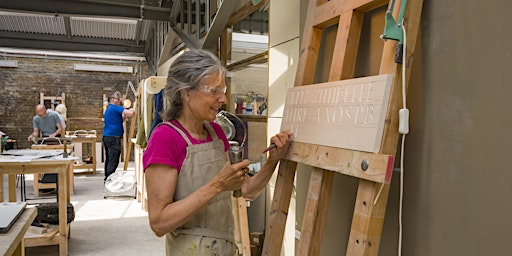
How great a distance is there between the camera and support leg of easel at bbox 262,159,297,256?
1693mm

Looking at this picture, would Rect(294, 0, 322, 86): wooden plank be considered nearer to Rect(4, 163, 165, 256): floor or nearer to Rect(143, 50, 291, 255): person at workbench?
Rect(143, 50, 291, 255): person at workbench

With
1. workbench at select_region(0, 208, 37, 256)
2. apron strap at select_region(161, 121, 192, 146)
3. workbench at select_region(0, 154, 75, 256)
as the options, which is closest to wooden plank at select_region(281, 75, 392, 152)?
apron strap at select_region(161, 121, 192, 146)

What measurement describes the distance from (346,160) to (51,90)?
1165cm

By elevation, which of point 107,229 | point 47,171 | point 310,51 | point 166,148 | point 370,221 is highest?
point 310,51

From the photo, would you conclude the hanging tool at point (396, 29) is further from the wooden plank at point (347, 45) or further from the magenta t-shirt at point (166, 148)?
the magenta t-shirt at point (166, 148)

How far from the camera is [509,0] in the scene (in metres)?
0.96

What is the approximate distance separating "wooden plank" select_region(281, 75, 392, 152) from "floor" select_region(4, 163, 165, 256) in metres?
2.86

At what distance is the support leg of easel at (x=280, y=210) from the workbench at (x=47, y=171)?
2552 millimetres

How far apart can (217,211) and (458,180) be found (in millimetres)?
878

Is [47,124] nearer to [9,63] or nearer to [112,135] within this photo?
[112,135]

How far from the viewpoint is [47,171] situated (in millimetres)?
3582

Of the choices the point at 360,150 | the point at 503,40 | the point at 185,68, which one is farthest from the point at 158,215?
the point at 503,40

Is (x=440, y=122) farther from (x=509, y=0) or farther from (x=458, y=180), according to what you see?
(x=509, y=0)

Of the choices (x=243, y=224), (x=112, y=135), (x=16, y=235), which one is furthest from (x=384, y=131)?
(x=112, y=135)
